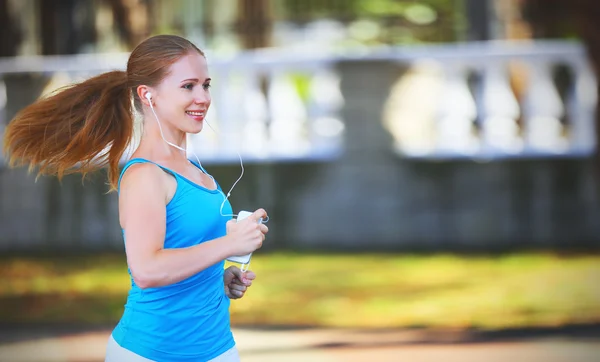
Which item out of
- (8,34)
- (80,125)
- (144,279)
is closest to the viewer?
(144,279)

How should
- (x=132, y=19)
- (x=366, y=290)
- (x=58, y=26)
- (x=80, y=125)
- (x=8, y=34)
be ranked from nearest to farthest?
1. (x=80, y=125)
2. (x=366, y=290)
3. (x=8, y=34)
4. (x=58, y=26)
5. (x=132, y=19)

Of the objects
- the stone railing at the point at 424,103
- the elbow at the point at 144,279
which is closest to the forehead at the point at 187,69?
the elbow at the point at 144,279

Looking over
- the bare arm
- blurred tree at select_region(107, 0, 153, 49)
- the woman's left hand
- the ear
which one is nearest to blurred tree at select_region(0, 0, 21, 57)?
blurred tree at select_region(107, 0, 153, 49)

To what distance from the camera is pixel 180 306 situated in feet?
9.06

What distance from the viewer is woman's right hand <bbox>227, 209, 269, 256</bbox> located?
8.41 ft

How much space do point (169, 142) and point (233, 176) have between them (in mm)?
7226

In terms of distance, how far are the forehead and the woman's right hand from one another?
1.51 feet

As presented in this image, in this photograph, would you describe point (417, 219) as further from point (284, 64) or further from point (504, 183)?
point (284, 64)

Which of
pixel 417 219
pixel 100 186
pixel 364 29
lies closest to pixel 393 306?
pixel 417 219

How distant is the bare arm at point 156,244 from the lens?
99.6 inches

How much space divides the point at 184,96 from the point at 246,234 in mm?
465

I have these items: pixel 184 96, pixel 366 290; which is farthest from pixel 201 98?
pixel 366 290

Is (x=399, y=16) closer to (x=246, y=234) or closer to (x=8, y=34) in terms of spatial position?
(x=8, y=34)

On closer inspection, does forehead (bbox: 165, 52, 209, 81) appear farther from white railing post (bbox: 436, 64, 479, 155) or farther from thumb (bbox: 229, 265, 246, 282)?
white railing post (bbox: 436, 64, 479, 155)
